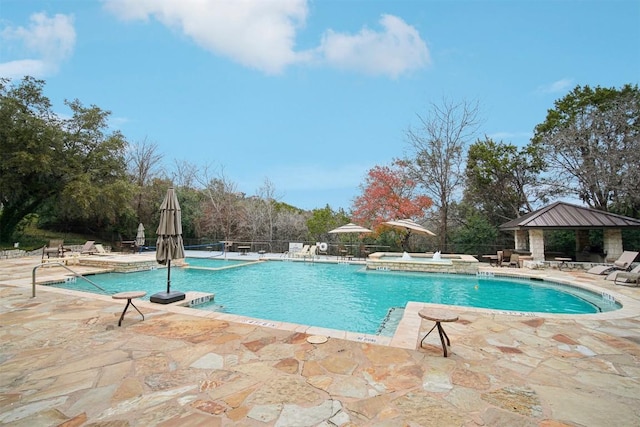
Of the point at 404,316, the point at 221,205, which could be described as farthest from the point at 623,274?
the point at 221,205

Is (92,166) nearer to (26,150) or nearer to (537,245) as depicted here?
(26,150)

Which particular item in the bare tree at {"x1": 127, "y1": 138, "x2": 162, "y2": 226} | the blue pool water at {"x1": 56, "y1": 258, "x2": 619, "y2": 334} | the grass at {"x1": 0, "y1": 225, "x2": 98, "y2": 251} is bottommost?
the blue pool water at {"x1": 56, "y1": 258, "x2": 619, "y2": 334}

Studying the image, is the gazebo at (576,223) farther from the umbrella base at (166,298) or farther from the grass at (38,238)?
the grass at (38,238)

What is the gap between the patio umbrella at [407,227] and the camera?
12.0 m

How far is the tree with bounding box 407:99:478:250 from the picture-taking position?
15.7m

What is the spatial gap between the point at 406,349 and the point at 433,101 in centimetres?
1551

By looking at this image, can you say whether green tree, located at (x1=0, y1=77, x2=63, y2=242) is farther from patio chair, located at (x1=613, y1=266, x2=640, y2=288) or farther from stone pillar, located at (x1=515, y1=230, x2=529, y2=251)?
stone pillar, located at (x1=515, y1=230, x2=529, y2=251)

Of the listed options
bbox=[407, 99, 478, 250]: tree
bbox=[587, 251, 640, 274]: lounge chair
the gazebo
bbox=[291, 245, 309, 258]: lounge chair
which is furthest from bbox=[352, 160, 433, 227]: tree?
bbox=[587, 251, 640, 274]: lounge chair

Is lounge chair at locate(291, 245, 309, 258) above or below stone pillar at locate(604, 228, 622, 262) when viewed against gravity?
below

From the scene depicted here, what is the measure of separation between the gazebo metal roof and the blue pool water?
3.34 metres

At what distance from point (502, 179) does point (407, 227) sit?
7596 mm

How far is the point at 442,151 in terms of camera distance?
16.0 meters

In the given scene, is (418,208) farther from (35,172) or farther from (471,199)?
(35,172)

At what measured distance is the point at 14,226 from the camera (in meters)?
16.6
